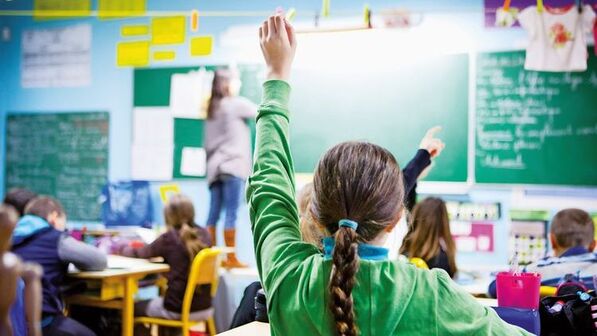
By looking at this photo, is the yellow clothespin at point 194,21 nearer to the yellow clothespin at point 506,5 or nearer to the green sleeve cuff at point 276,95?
the yellow clothespin at point 506,5

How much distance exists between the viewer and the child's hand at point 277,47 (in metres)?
1.23

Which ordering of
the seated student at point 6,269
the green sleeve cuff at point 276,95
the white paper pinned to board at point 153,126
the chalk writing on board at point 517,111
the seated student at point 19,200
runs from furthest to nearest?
the white paper pinned to board at point 153,126
the chalk writing on board at point 517,111
the seated student at point 19,200
the green sleeve cuff at point 276,95
the seated student at point 6,269

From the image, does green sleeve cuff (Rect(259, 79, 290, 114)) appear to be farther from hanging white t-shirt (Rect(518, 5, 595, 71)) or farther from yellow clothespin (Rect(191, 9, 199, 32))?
yellow clothespin (Rect(191, 9, 199, 32))

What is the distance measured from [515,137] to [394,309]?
398 centimetres

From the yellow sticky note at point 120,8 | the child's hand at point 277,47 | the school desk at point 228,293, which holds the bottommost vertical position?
the school desk at point 228,293

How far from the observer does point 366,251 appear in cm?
109

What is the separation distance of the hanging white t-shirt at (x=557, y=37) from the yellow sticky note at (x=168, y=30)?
2.80 metres

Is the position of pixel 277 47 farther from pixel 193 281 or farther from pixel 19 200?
pixel 19 200

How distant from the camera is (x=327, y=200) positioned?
44.1 inches

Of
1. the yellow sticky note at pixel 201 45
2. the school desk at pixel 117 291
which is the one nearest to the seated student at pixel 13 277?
the school desk at pixel 117 291

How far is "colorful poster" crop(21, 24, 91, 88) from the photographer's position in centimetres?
593

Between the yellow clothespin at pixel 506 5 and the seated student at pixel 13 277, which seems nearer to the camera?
the seated student at pixel 13 277

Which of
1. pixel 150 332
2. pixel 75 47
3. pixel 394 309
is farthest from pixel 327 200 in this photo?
pixel 75 47

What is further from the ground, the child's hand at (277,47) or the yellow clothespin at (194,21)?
the yellow clothespin at (194,21)
